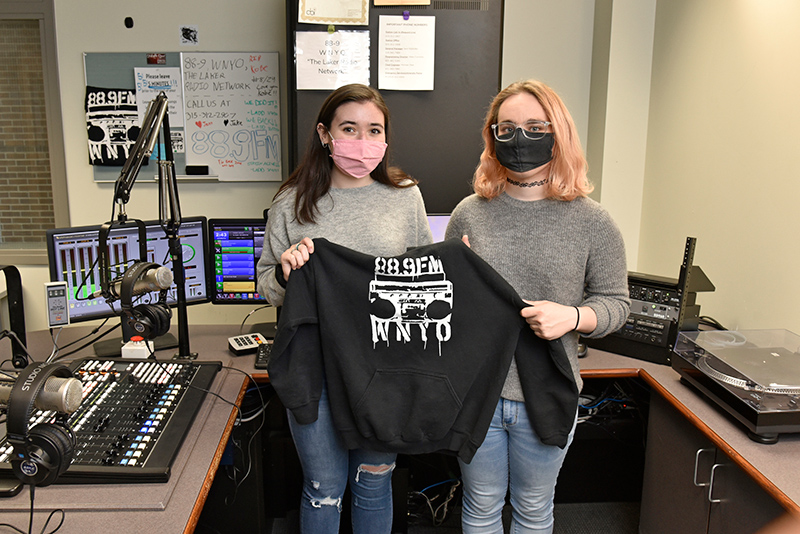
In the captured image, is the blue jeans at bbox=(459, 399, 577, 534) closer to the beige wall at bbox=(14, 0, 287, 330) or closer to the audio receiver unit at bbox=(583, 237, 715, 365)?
the audio receiver unit at bbox=(583, 237, 715, 365)

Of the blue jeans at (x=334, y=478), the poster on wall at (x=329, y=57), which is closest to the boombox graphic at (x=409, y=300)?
the blue jeans at (x=334, y=478)

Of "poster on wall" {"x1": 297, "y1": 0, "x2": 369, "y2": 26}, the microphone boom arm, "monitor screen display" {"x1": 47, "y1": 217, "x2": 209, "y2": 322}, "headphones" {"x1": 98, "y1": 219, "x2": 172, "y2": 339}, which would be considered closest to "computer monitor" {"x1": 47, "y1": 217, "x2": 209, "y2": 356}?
"monitor screen display" {"x1": 47, "y1": 217, "x2": 209, "y2": 322}

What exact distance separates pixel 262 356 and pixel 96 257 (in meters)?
0.67

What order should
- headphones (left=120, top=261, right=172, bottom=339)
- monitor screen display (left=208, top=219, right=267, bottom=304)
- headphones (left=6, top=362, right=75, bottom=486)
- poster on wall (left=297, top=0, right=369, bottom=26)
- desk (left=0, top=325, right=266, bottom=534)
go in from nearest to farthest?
1. headphones (left=6, top=362, right=75, bottom=486)
2. desk (left=0, top=325, right=266, bottom=534)
3. headphones (left=120, top=261, right=172, bottom=339)
4. monitor screen display (left=208, top=219, right=267, bottom=304)
5. poster on wall (left=297, top=0, right=369, bottom=26)

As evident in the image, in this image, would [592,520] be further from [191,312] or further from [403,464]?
[191,312]

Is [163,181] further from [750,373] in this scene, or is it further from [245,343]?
[750,373]

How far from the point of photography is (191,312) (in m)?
3.13

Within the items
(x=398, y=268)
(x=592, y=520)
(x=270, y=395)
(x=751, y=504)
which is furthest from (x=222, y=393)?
(x=592, y=520)

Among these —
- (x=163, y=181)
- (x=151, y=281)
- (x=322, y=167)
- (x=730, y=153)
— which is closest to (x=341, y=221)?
(x=322, y=167)

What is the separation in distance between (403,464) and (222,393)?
2.48 ft

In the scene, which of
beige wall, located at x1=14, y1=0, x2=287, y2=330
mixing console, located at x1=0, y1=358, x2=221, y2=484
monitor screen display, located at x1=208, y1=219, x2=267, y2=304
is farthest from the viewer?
beige wall, located at x1=14, y1=0, x2=287, y2=330

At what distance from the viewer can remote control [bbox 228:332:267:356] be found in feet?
6.52

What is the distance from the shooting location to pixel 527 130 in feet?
4.34

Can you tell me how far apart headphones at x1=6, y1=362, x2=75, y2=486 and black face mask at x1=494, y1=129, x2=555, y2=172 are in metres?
0.99
